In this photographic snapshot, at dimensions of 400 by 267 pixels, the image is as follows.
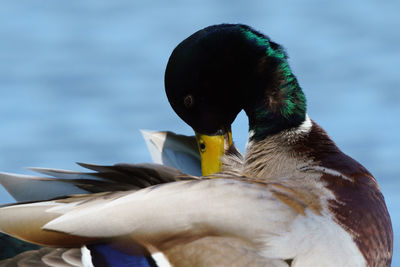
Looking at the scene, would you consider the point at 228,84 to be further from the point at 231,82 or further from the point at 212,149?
the point at 212,149

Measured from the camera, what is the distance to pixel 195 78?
3.67 meters

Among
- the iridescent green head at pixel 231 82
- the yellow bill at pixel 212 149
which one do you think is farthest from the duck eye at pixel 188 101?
the yellow bill at pixel 212 149

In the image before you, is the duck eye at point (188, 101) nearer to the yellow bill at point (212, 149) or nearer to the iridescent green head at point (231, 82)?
the iridescent green head at point (231, 82)

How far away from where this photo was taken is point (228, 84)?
3.75 metres

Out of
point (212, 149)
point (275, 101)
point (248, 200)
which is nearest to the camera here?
point (248, 200)

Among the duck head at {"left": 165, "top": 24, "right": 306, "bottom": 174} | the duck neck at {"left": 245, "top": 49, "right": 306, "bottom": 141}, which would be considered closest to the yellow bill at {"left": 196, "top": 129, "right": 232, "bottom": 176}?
the duck head at {"left": 165, "top": 24, "right": 306, "bottom": 174}

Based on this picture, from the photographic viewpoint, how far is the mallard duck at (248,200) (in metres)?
2.77

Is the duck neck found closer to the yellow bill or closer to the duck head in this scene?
the duck head

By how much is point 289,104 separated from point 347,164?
1.39 feet

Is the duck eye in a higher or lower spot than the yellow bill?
higher

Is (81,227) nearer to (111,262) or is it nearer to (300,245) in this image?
(111,262)

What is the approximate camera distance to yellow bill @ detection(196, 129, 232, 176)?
12.2 feet

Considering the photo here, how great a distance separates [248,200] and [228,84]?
1.00m

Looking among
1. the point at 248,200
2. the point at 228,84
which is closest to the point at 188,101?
the point at 228,84
